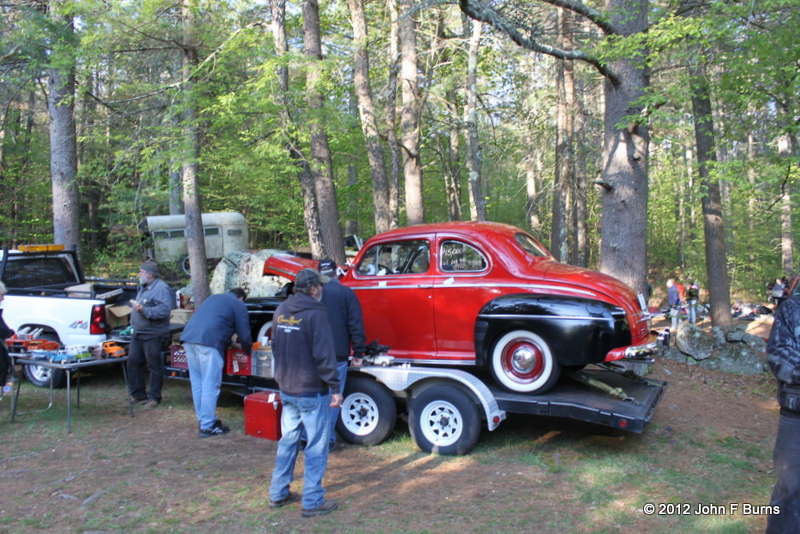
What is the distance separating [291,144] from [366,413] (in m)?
6.39

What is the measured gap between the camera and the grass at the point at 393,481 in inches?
176

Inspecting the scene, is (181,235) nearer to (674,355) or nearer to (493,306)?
(674,355)

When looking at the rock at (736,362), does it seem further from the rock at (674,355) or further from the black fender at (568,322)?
the black fender at (568,322)

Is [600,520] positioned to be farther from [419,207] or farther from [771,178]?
[419,207]

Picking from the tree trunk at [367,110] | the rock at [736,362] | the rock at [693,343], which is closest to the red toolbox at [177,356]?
the tree trunk at [367,110]

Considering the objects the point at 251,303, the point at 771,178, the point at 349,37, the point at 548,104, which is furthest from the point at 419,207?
the point at 548,104

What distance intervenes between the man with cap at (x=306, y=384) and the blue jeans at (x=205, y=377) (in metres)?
2.29

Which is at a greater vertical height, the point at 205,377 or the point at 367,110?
the point at 367,110

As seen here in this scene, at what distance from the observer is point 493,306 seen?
Result: 6031 mm

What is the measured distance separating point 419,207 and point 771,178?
6.06 metres

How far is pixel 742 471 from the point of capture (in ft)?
18.1

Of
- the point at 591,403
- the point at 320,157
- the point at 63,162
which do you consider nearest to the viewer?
the point at 591,403

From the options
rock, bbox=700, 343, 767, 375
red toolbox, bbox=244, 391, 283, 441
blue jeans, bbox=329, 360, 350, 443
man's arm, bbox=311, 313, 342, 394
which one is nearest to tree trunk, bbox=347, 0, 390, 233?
blue jeans, bbox=329, 360, 350, 443

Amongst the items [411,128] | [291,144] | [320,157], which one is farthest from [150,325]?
[411,128]
